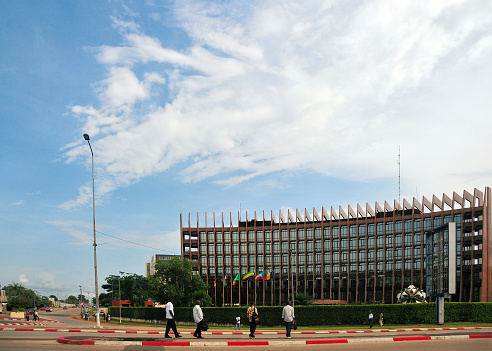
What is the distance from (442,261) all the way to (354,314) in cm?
1488

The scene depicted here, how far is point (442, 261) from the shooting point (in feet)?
128

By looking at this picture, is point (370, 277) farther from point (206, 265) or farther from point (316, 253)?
point (206, 265)

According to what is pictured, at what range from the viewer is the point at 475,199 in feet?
298

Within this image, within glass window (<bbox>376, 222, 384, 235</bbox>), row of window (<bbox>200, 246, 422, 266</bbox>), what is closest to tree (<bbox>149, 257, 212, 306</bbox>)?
row of window (<bbox>200, 246, 422, 266</bbox>)

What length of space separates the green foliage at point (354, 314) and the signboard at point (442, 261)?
5133 millimetres

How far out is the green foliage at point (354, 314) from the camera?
4541cm

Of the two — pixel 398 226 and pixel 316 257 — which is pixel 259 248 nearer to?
pixel 316 257

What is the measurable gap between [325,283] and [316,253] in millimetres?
7206

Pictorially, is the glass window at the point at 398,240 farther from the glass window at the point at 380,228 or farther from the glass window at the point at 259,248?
the glass window at the point at 259,248

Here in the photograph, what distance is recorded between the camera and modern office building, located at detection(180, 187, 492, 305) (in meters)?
89.9

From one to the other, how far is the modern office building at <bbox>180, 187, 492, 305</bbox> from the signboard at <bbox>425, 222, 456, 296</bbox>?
4642cm

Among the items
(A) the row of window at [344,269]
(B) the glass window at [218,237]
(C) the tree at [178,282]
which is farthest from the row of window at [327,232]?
(C) the tree at [178,282]

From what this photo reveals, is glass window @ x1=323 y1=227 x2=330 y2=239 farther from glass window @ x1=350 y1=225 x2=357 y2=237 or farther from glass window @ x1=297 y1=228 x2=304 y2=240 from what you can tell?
glass window @ x1=350 y1=225 x2=357 y2=237

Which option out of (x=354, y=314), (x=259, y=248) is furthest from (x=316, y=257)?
(x=354, y=314)
